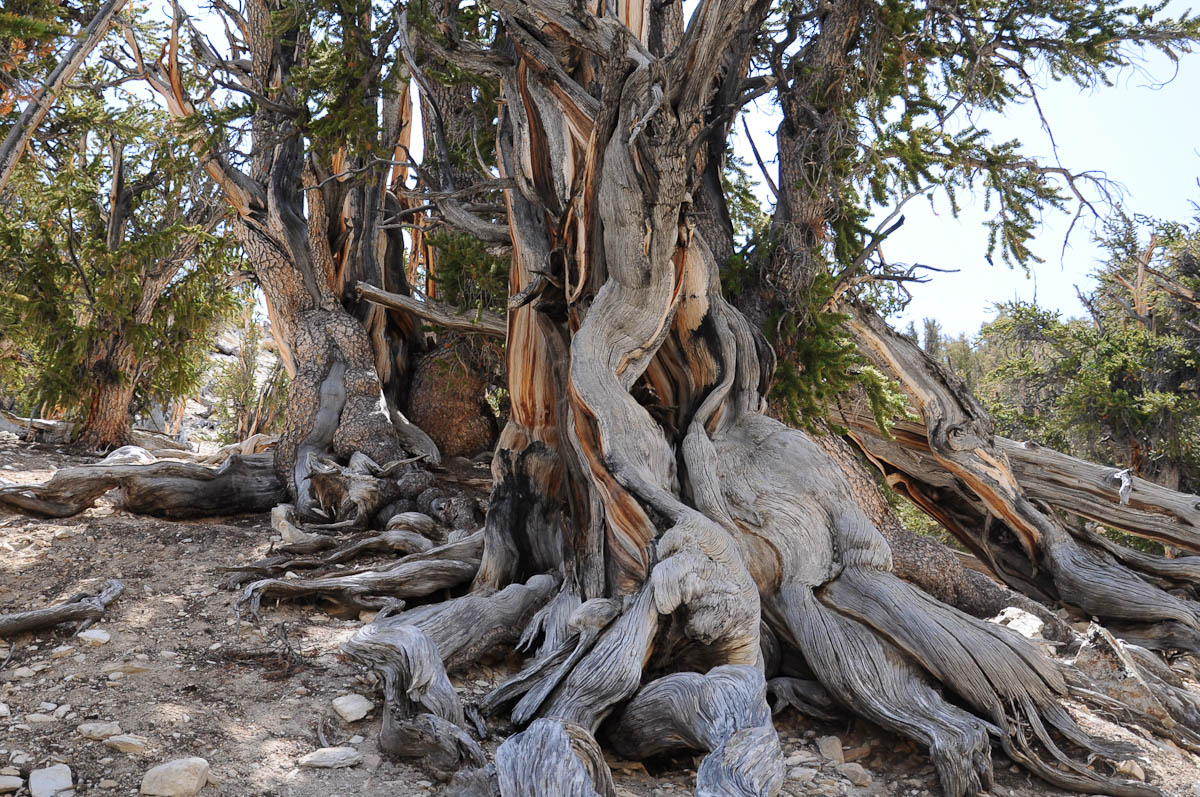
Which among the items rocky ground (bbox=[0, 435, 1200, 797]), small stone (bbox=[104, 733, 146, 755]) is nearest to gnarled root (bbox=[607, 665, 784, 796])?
rocky ground (bbox=[0, 435, 1200, 797])

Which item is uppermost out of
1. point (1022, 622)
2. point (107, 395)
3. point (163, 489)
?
point (107, 395)

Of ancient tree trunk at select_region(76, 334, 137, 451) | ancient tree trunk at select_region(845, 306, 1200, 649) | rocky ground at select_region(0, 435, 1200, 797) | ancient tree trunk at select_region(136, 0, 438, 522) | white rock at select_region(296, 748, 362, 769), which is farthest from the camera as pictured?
ancient tree trunk at select_region(76, 334, 137, 451)

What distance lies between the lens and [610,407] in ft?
13.3

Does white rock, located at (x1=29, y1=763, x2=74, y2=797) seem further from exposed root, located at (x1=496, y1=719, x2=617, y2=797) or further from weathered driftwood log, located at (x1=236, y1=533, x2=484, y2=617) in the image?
weathered driftwood log, located at (x1=236, y1=533, x2=484, y2=617)

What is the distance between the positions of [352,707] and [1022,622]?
3.54 metres

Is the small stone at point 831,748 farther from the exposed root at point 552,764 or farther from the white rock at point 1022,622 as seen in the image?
the white rock at point 1022,622

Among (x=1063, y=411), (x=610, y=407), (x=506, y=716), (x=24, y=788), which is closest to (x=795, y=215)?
(x=610, y=407)

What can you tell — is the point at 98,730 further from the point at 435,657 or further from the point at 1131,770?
the point at 1131,770

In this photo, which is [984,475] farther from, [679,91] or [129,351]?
[129,351]

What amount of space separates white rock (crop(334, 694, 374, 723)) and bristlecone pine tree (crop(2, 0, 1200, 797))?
203 millimetres

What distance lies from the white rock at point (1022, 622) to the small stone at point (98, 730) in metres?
Result: 4.06

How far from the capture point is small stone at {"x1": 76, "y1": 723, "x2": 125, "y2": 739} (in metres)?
2.77

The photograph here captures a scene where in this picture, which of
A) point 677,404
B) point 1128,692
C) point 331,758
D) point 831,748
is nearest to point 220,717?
point 331,758

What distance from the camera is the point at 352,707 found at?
10.4ft
